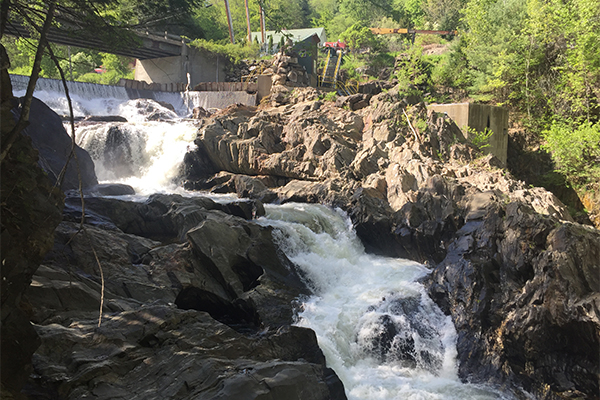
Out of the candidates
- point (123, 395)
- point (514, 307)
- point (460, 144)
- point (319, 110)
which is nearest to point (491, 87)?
point (460, 144)

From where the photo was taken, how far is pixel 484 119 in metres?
17.8

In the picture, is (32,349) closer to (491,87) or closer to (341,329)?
(341,329)

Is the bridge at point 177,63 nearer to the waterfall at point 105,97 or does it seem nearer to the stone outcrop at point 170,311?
the waterfall at point 105,97

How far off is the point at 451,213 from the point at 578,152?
806cm

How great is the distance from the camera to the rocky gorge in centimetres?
569

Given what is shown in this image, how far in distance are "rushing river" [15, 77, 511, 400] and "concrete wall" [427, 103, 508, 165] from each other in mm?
6744

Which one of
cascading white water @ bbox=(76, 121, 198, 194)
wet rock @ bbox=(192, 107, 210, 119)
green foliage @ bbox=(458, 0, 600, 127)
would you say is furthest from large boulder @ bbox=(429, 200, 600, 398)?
wet rock @ bbox=(192, 107, 210, 119)

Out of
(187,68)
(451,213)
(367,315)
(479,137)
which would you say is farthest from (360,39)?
(367,315)

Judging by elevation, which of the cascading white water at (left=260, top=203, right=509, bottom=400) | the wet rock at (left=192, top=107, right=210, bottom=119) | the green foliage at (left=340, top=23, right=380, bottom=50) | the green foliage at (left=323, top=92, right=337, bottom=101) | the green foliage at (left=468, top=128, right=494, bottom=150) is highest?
the green foliage at (left=340, top=23, right=380, bottom=50)

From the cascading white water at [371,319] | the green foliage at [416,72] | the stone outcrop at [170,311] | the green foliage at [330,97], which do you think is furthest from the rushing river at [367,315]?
the green foliage at [416,72]

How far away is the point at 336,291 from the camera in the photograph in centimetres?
1112

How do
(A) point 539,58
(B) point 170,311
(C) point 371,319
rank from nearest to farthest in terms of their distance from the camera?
(B) point 170,311 < (C) point 371,319 < (A) point 539,58

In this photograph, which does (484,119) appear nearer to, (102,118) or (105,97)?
(102,118)

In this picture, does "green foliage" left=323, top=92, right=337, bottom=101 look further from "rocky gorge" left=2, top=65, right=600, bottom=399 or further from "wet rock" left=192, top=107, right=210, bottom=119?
"wet rock" left=192, top=107, right=210, bottom=119
